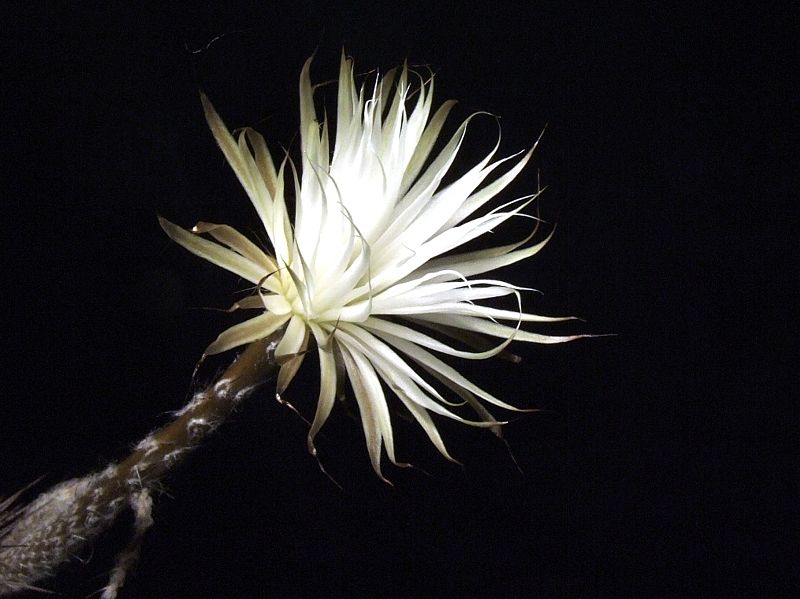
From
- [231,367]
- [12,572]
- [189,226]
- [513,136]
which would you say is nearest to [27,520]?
[12,572]

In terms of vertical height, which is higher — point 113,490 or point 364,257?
point 364,257

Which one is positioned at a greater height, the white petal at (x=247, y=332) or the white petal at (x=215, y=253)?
the white petal at (x=215, y=253)

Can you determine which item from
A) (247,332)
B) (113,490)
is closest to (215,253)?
(247,332)

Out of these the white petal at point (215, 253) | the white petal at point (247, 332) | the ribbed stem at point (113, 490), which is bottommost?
the ribbed stem at point (113, 490)

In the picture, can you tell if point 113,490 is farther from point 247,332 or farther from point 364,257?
point 364,257

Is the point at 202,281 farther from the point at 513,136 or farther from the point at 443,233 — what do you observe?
the point at 513,136
